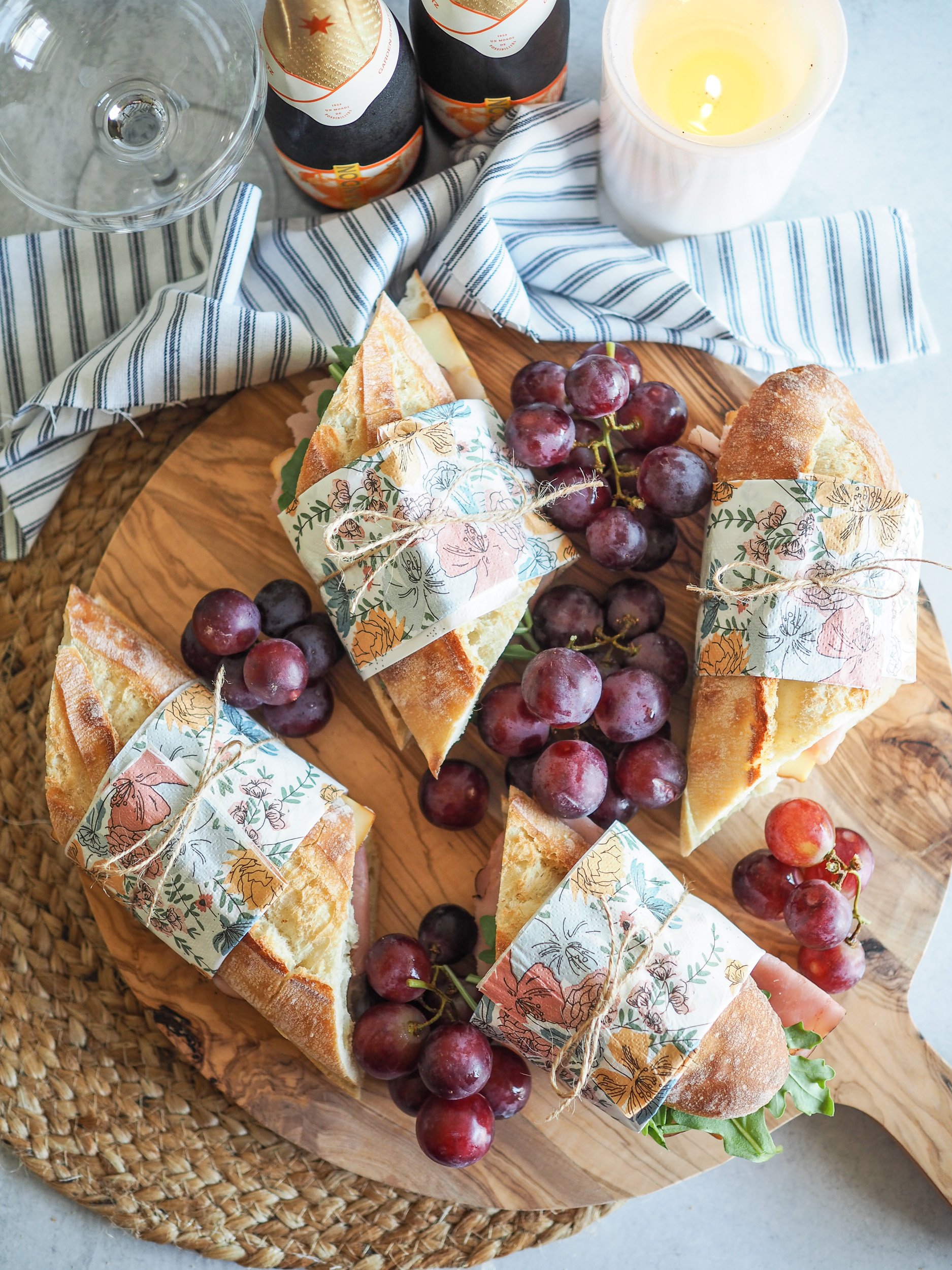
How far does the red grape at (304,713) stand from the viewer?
4.38 feet

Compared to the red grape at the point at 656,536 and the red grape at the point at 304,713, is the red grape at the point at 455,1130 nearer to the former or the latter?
the red grape at the point at 304,713

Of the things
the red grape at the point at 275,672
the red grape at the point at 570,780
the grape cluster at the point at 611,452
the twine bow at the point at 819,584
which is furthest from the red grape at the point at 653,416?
the red grape at the point at 275,672

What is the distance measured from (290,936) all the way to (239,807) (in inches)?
6.8

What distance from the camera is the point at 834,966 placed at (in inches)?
49.9

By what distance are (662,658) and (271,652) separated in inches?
20.2

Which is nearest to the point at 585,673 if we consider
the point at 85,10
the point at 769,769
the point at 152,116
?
the point at 769,769

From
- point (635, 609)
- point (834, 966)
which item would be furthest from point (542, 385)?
point (834, 966)

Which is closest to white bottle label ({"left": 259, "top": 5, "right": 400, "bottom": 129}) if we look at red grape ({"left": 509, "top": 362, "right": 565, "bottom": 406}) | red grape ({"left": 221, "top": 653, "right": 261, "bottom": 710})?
red grape ({"left": 509, "top": 362, "right": 565, "bottom": 406})

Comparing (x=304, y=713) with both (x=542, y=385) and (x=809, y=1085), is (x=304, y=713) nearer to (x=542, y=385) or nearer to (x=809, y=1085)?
(x=542, y=385)

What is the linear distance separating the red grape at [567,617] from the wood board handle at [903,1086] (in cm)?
63

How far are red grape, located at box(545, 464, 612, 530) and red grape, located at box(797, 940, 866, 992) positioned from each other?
641 mm

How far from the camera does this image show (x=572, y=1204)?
1.30 meters

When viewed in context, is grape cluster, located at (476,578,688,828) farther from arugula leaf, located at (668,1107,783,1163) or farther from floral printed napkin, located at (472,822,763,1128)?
arugula leaf, located at (668,1107,783,1163)

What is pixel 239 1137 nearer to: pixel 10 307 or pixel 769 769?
pixel 769 769
